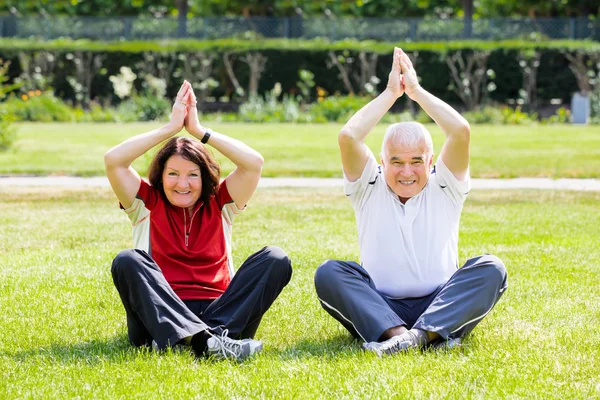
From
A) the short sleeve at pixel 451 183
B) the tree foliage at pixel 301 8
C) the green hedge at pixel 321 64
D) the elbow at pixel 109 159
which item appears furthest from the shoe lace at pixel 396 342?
the tree foliage at pixel 301 8

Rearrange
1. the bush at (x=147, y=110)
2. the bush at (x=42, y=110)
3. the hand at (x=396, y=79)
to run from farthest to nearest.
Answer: the bush at (x=42, y=110)
the bush at (x=147, y=110)
the hand at (x=396, y=79)

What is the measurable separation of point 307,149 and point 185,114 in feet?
34.4

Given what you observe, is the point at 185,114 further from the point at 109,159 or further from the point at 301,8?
the point at 301,8

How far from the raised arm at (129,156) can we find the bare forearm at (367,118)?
78 cm

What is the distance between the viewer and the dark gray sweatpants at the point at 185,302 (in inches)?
169

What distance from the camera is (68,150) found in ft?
49.0

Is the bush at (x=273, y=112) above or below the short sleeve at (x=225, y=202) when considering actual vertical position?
below

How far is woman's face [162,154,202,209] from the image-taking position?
4.63m

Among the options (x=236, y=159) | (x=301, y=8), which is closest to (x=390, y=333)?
(x=236, y=159)

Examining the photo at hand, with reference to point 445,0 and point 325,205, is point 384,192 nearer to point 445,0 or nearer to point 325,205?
point 325,205

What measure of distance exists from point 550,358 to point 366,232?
101cm

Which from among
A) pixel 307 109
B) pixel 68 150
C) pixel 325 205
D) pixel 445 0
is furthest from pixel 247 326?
pixel 445 0

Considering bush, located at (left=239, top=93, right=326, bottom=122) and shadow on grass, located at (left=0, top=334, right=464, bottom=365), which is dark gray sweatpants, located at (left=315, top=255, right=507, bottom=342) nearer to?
shadow on grass, located at (left=0, top=334, right=464, bottom=365)

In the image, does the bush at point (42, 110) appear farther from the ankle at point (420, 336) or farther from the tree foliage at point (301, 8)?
the ankle at point (420, 336)
